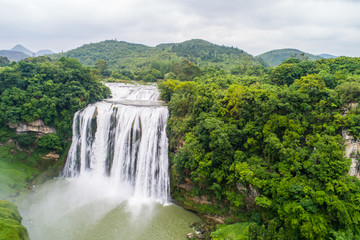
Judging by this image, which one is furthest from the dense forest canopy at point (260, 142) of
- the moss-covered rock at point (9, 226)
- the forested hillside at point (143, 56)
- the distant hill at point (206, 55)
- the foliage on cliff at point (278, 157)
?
the distant hill at point (206, 55)

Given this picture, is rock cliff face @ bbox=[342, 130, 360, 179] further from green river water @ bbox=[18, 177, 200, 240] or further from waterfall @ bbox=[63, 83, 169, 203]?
waterfall @ bbox=[63, 83, 169, 203]

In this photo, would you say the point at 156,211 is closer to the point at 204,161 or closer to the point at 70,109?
the point at 204,161

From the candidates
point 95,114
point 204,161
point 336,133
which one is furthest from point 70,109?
point 336,133

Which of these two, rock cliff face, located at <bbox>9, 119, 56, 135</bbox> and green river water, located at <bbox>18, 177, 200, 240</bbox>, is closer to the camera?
green river water, located at <bbox>18, 177, 200, 240</bbox>

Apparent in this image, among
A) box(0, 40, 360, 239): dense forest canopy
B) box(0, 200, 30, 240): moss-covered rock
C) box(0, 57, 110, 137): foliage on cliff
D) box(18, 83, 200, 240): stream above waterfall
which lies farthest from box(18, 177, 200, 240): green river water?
box(0, 57, 110, 137): foliage on cliff

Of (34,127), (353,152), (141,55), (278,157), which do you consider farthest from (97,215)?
(141,55)
